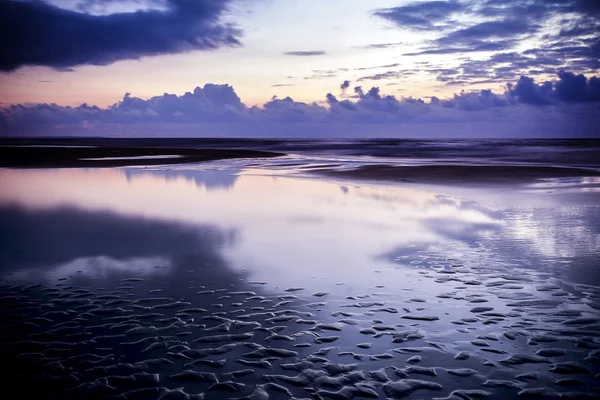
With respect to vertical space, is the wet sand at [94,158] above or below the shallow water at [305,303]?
above

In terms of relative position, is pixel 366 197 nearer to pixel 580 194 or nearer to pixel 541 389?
pixel 580 194

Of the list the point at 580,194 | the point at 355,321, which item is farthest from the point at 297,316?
the point at 580,194

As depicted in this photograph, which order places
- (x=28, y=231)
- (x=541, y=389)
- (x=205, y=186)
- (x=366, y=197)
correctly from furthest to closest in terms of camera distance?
(x=205, y=186) < (x=366, y=197) < (x=28, y=231) < (x=541, y=389)

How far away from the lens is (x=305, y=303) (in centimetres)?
638

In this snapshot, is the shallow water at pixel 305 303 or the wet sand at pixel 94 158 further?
the wet sand at pixel 94 158

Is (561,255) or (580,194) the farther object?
(580,194)

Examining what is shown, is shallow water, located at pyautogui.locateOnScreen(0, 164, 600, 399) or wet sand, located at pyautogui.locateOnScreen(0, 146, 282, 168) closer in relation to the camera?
shallow water, located at pyautogui.locateOnScreen(0, 164, 600, 399)

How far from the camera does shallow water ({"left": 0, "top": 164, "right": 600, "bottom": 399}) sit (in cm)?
442

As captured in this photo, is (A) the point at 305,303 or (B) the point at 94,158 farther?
(B) the point at 94,158

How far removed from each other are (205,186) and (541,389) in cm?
1691

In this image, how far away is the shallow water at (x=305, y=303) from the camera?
4418mm

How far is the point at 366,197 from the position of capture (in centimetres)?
1587

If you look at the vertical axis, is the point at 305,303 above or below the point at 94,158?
below

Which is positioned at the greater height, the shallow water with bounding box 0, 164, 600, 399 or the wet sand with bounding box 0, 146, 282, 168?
the wet sand with bounding box 0, 146, 282, 168
